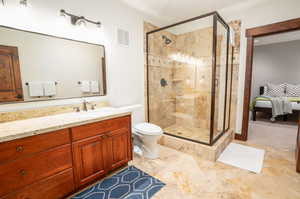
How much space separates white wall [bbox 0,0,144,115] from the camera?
→ 1444 mm

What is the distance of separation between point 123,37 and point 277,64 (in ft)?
19.1

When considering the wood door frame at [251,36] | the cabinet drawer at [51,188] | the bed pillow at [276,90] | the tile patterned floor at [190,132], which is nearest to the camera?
the cabinet drawer at [51,188]

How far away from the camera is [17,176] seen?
42.2 inches

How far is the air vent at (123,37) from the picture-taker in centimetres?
224

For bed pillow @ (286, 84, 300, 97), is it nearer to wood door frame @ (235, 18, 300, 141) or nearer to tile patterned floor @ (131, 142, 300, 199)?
wood door frame @ (235, 18, 300, 141)

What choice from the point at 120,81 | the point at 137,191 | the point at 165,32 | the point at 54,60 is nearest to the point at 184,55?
the point at 165,32

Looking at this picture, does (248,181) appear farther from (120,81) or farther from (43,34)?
(43,34)

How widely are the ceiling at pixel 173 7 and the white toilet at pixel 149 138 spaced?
2.00 metres

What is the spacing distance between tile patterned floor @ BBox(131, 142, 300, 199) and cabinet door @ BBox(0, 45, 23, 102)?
1635 millimetres

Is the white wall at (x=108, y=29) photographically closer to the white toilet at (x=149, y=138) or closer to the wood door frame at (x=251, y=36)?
the white toilet at (x=149, y=138)

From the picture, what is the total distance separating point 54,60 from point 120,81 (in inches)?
37.3

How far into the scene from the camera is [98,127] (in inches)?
59.9

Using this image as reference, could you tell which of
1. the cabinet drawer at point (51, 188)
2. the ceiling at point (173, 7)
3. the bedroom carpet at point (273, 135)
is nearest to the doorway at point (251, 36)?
the bedroom carpet at point (273, 135)

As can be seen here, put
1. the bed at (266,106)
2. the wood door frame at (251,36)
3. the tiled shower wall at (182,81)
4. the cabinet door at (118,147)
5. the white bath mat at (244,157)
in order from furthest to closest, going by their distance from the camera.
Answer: the bed at (266,106)
the tiled shower wall at (182,81)
the wood door frame at (251,36)
the white bath mat at (244,157)
the cabinet door at (118,147)
